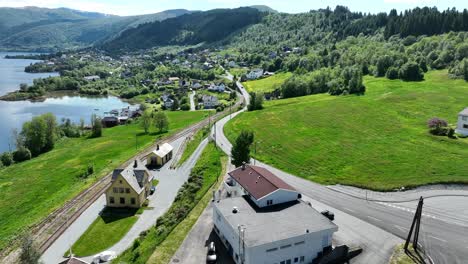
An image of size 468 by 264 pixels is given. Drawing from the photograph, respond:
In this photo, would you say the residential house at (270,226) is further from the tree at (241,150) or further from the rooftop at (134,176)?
the rooftop at (134,176)

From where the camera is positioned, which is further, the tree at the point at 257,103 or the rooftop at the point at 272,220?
the tree at the point at 257,103

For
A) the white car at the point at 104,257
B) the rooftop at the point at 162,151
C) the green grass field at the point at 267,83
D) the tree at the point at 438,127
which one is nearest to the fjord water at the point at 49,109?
the green grass field at the point at 267,83

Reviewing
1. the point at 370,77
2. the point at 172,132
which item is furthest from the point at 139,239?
the point at 370,77

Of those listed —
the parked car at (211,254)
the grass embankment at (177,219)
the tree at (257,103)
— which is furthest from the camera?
the tree at (257,103)

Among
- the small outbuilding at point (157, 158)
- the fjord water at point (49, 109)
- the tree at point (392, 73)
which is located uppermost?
the tree at point (392, 73)

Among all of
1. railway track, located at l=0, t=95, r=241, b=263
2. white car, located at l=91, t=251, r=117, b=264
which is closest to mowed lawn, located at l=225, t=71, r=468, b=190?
railway track, located at l=0, t=95, r=241, b=263

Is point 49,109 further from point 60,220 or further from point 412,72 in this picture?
point 412,72
